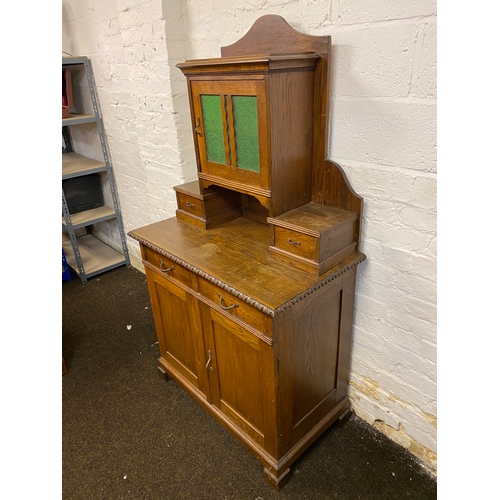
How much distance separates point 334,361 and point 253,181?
2.79 feet

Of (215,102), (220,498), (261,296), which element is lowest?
(220,498)

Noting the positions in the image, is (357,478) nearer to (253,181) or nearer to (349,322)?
(349,322)

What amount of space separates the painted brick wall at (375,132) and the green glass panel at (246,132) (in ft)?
1.00

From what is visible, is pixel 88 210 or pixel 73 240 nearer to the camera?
pixel 73 240

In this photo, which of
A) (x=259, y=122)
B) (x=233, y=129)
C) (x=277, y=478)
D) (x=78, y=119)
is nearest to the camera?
(x=259, y=122)

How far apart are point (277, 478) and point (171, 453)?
1.69 feet

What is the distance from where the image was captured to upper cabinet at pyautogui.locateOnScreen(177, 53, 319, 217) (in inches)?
50.4

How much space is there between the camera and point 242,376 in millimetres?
A: 1538

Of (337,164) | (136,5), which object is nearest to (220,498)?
(337,164)

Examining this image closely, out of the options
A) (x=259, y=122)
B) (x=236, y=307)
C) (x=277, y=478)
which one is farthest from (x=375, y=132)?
(x=277, y=478)

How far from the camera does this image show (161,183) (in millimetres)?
2482

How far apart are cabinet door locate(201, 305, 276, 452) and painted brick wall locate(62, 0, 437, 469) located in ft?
1.72

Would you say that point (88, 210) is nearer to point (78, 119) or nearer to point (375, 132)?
point (78, 119)

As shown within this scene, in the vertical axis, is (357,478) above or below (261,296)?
below
